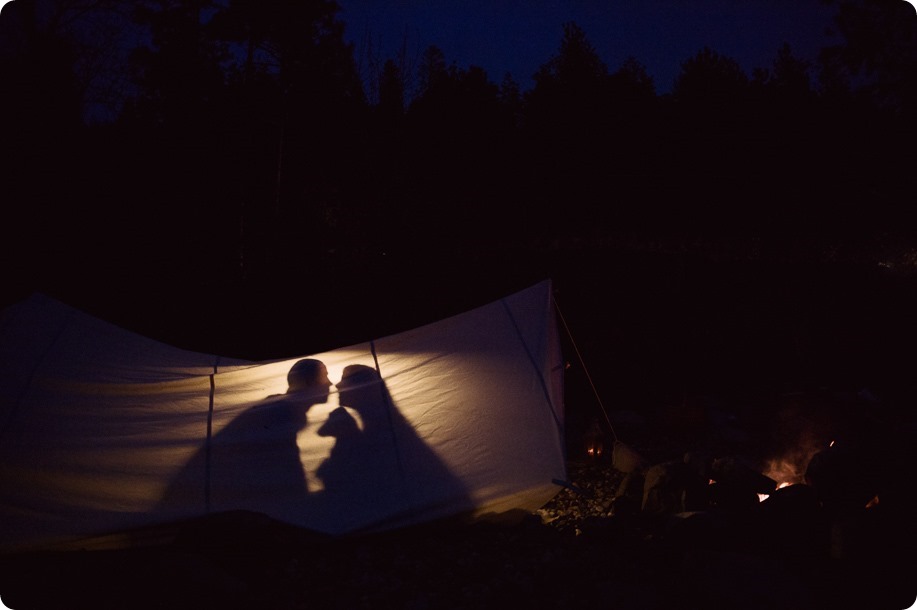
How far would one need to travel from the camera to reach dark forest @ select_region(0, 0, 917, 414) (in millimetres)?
→ 6238

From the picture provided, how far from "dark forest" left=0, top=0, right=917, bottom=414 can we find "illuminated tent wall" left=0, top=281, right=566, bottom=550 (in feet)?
7.76

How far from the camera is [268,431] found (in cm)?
328

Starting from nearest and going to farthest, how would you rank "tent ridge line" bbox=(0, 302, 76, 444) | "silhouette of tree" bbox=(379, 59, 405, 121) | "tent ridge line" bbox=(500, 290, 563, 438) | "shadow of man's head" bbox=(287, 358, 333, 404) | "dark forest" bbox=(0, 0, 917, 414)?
"tent ridge line" bbox=(0, 302, 76, 444)
"tent ridge line" bbox=(500, 290, 563, 438)
"shadow of man's head" bbox=(287, 358, 333, 404)
"dark forest" bbox=(0, 0, 917, 414)
"silhouette of tree" bbox=(379, 59, 405, 121)

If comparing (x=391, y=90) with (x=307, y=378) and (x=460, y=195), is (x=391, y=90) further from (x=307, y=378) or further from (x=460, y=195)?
(x=307, y=378)

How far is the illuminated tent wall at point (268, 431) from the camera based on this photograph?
299 cm

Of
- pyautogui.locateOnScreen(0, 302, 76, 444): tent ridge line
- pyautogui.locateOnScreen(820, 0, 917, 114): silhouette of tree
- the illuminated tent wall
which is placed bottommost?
the illuminated tent wall

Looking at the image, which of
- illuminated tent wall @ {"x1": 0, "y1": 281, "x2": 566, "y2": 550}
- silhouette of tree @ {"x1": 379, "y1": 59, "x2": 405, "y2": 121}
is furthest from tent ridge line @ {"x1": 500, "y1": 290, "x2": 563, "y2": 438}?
silhouette of tree @ {"x1": 379, "y1": 59, "x2": 405, "y2": 121}

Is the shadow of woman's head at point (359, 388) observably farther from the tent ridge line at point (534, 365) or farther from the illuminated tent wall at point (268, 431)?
the tent ridge line at point (534, 365)

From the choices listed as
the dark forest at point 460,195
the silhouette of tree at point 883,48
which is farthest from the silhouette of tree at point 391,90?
the silhouette of tree at point 883,48

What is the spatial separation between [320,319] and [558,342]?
3370mm

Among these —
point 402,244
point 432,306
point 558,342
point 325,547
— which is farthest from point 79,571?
point 402,244

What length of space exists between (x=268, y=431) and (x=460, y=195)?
852cm

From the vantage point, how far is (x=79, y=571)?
267 cm

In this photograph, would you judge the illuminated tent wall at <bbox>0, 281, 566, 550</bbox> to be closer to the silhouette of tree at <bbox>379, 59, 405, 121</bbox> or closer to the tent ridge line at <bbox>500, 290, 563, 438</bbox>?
the tent ridge line at <bbox>500, 290, 563, 438</bbox>
